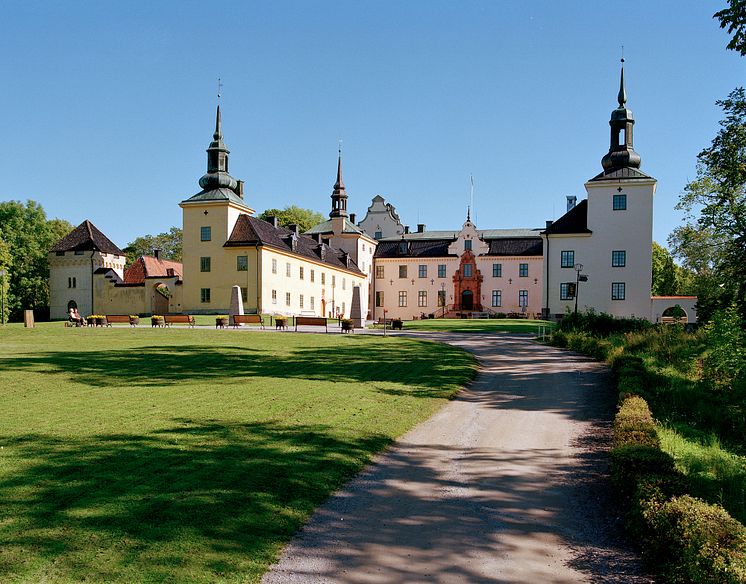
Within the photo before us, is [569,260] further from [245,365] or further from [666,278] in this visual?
[245,365]

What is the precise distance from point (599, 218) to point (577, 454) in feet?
147

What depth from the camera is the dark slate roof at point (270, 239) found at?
162 feet

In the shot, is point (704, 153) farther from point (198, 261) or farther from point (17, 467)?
point (198, 261)

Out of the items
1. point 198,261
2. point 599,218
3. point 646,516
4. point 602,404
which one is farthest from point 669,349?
point 198,261

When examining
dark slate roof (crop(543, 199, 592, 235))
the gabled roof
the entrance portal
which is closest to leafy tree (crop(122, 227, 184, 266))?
the gabled roof

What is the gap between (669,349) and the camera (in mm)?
18031

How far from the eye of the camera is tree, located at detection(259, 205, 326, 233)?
275 ft

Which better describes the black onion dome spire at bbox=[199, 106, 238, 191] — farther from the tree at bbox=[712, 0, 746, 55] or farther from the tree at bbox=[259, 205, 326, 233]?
the tree at bbox=[712, 0, 746, 55]

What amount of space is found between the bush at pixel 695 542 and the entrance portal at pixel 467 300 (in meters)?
60.4

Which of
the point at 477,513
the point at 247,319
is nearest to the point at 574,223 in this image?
the point at 247,319

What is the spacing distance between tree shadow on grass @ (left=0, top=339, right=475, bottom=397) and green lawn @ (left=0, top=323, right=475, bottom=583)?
3.6 inches

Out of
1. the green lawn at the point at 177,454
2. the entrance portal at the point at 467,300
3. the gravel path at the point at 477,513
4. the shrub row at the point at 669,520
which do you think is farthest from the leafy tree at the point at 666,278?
the shrub row at the point at 669,520

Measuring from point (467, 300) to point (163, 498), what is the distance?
60991mm

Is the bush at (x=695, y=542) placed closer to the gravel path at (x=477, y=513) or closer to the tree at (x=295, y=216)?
the gravel path at (x=477, y=513)
